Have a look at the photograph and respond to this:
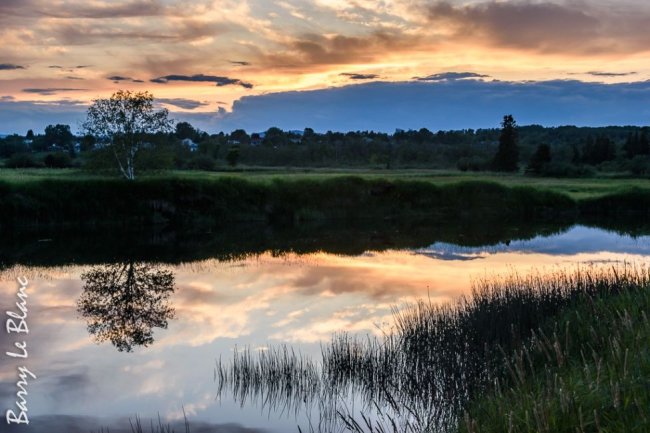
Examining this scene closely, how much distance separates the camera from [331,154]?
12288cm

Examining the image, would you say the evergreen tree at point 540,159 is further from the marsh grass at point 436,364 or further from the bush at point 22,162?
the marsh grass at point 436,364

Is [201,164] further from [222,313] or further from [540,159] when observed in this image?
[222,313]

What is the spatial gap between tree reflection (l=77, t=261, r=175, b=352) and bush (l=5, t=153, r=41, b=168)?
170 feet

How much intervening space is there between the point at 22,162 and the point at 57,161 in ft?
11.8

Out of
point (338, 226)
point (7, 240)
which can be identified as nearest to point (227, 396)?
point (7, 240)

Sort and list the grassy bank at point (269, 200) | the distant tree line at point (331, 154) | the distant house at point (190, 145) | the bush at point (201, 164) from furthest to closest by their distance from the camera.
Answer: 1. the distant house at point (190, 145)
2. the bush at point (201, 164)
3. the distant tree line at point (331, 154)
4. the grassy bank at point (269, 200)

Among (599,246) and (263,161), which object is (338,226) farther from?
(263,161)

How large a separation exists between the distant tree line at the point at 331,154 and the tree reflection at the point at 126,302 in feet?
87.6

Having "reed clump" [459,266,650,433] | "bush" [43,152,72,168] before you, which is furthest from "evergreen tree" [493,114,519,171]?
"reed clump" [459,266,650,433]

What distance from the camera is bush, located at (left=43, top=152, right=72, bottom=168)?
259ft

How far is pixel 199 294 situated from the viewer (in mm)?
24453

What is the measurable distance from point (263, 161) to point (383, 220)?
61660mm

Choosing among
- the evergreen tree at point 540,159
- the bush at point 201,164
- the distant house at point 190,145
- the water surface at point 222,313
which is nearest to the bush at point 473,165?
the evergreen tree at point 540,159

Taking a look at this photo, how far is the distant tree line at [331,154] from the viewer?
64812 millimetres
